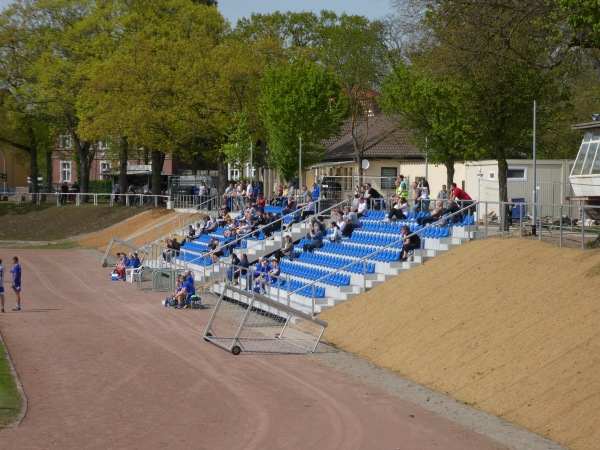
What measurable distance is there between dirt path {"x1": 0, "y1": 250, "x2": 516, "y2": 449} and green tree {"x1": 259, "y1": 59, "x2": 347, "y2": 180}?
78.6ft

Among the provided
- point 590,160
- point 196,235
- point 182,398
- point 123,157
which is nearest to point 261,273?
point 182,398

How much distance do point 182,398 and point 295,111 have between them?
33978 mm

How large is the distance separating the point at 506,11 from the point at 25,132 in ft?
190

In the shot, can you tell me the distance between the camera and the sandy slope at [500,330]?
16.5 m

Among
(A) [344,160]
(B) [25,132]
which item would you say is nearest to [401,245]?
(A) [344,160]

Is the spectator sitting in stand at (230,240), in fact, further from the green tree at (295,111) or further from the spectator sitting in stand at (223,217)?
the green tree at (295,111)

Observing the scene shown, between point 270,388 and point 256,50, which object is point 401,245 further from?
point 256,50

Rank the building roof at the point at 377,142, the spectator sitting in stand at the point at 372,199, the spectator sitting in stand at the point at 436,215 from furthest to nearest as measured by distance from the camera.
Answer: the building roof at the point at 377,142 < the spectator sitting in stand at the point at 372,199 < the spectator sitting in stand at the point at 436,215

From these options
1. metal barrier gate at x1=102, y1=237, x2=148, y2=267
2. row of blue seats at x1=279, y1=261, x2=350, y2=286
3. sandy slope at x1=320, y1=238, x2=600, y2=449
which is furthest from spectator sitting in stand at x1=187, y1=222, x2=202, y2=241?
sandy slope at x1=320, y1=238, x2=600, y2=449

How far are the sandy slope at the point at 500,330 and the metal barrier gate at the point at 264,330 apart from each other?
0.79m

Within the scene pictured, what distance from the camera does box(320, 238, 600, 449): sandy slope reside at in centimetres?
1655

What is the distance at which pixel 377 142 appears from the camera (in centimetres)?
6044

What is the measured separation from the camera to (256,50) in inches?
2366

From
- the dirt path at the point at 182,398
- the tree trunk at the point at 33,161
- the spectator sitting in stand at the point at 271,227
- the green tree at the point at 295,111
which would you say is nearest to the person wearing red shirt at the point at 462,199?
the dirt path at the point at 182,398
